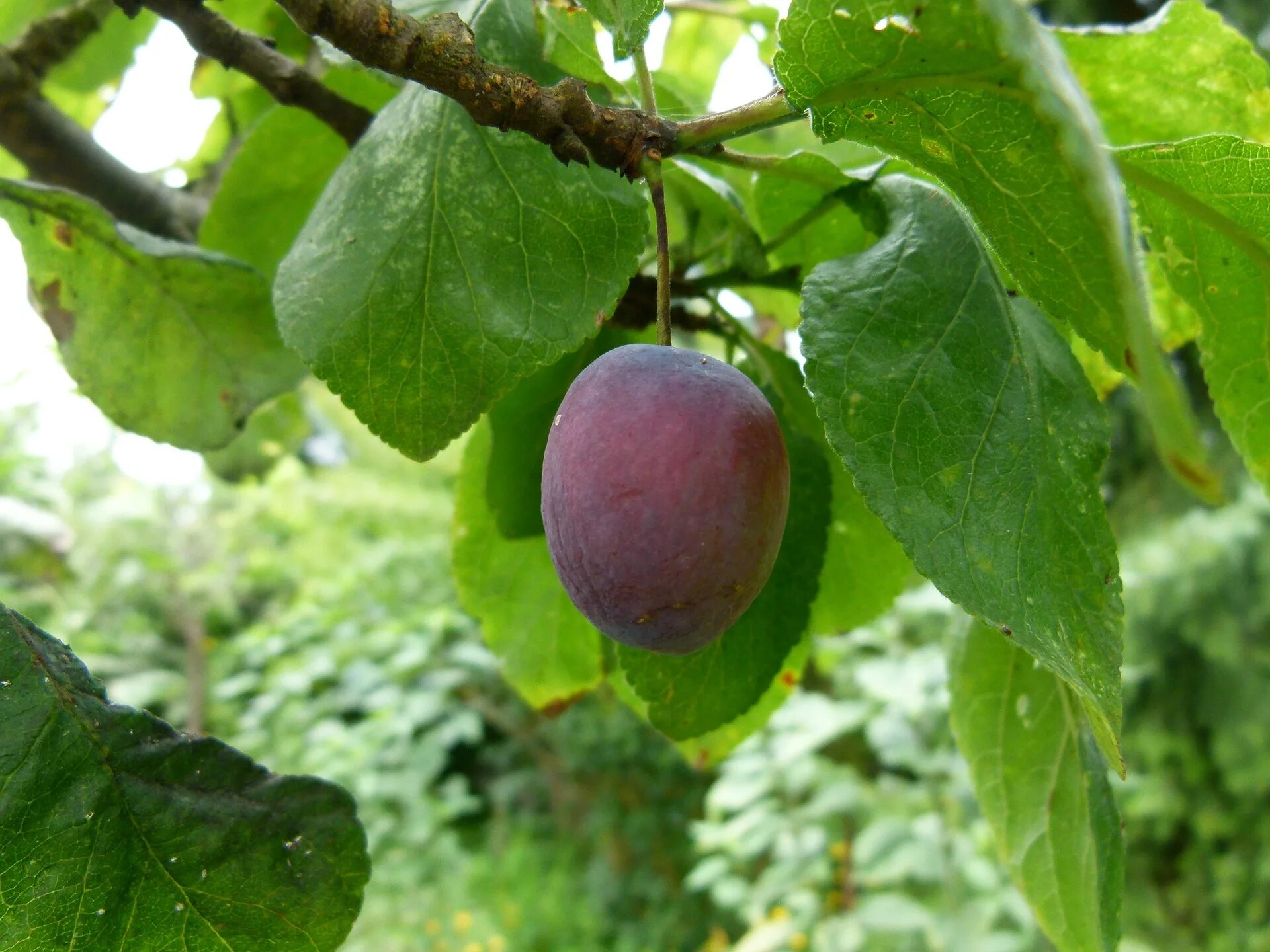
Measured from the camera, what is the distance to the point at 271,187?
2.93ft

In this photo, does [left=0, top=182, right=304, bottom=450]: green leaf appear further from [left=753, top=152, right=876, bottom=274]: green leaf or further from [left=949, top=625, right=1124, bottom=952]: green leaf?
[left=949, top=625, right=1124, bottom=952]: green leaf

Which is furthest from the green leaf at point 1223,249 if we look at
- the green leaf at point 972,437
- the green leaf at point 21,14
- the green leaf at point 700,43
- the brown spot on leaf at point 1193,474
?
the green leaf at point 21,14

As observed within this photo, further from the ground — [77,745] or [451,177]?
[451,177]

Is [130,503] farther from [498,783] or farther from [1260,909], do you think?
[1260,909]

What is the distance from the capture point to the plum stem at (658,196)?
56 centimetres

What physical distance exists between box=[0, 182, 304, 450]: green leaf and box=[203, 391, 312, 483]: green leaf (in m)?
0.41

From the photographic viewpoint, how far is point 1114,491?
4551 mm

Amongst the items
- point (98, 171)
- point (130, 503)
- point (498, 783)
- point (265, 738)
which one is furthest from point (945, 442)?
point (498, 783)

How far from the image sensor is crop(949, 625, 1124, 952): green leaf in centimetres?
69

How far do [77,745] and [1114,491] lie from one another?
185 inches

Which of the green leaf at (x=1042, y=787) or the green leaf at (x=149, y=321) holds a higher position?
the green leaf at (x=149, y=321)

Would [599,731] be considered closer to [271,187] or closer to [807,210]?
[271,187]

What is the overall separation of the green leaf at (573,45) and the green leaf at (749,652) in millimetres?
291

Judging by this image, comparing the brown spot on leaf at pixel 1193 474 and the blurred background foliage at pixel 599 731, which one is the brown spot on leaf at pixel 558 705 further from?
the brown spot on leaf at pixel 1193 474
